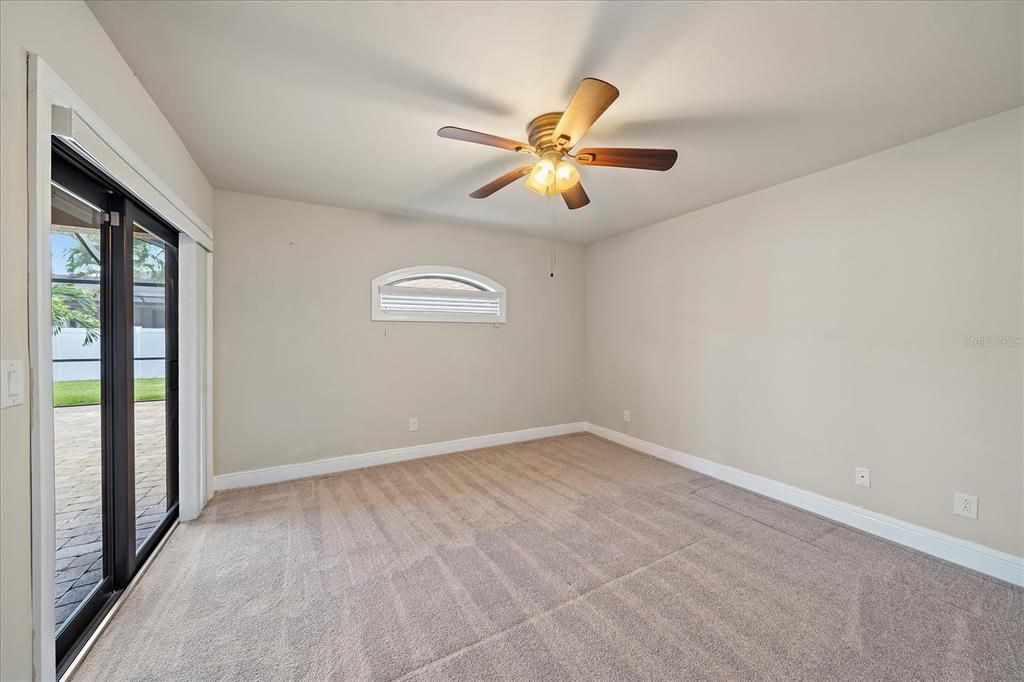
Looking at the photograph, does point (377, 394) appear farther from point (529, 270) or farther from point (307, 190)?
point (529, 270)

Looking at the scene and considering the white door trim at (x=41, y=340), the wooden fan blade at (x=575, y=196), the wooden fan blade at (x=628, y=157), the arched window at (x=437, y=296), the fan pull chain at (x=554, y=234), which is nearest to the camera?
the white door trim at (x=41, y=340)

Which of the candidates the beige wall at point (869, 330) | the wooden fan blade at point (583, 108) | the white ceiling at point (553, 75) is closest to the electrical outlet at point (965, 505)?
the beige wall at point (869, 330)

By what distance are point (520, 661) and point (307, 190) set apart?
345cm

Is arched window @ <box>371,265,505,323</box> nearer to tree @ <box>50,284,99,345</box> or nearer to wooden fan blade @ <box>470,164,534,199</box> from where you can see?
wooden fan blade @ <box>470,164,534,199</box>

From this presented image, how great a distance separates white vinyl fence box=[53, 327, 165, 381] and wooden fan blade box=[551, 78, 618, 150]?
7.22 ft

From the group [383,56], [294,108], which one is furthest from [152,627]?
[383,56]

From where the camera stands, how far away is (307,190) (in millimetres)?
3119

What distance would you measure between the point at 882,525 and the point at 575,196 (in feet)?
9.55

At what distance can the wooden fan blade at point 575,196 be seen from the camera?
7.58 ft

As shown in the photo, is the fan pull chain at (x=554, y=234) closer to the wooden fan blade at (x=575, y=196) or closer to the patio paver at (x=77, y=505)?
the wooden fan blade at (x=575, y=196)

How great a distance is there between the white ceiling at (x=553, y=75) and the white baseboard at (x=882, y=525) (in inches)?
93.8

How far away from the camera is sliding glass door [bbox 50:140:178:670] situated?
A: 1.50 metres

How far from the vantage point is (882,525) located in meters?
2.45

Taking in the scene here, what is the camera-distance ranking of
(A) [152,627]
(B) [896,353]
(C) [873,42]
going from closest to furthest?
(C) [873,42] < (A) [152,627] < (B) [896,353]
